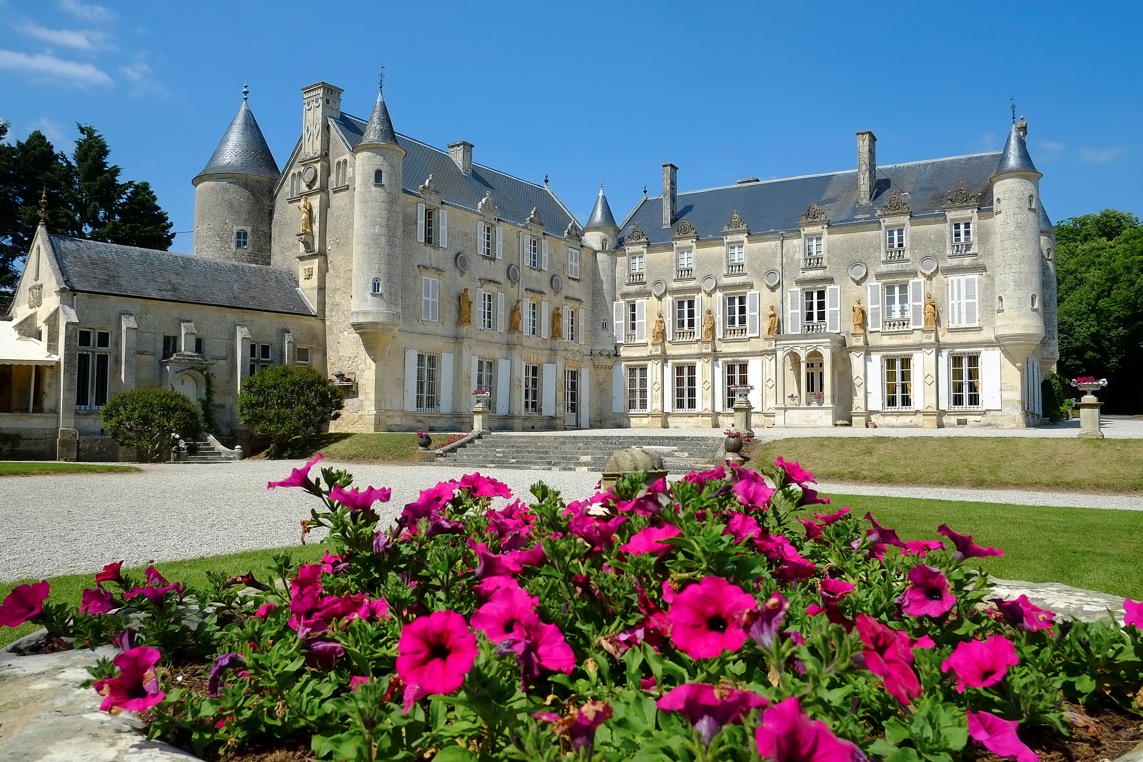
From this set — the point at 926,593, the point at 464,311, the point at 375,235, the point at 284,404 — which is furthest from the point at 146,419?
the point at 926,593

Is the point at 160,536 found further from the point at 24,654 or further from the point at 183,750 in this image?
the point at 183,750

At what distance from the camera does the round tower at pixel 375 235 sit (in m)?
27.9

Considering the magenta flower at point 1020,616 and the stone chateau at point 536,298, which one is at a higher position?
the stone chateau at point 536,298

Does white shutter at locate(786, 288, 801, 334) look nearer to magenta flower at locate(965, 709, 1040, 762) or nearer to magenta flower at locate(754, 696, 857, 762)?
magenta flower at locate(965, 709, 1040, 762)

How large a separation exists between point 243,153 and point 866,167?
25.1 meters

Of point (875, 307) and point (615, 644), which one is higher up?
point (875, 307)

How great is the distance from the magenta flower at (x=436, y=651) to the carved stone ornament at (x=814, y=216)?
33940 mm

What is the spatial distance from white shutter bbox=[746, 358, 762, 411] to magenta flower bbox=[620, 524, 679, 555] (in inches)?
1250

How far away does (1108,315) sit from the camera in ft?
153

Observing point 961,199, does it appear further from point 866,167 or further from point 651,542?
point 651,542

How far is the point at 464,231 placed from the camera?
31.7 metres

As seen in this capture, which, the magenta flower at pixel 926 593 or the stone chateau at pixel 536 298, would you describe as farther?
the stone chateau at pixel 536 298

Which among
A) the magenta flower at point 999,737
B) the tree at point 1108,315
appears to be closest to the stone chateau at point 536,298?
the tree at point 1108,315

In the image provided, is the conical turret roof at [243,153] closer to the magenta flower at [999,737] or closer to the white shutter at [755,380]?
the white shutter at [755,380]
